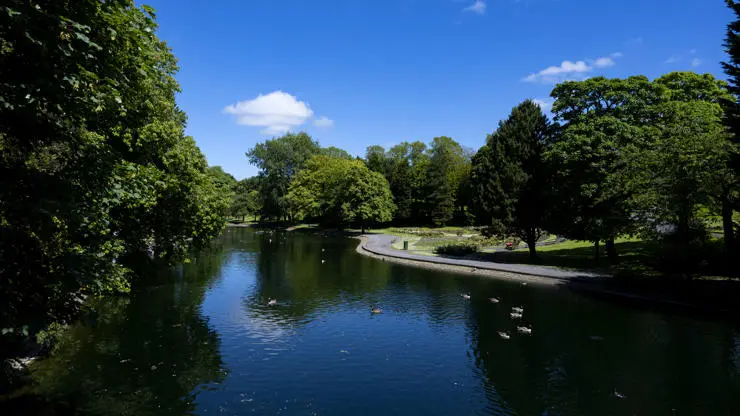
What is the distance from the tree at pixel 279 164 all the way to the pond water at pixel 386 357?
78.2 m

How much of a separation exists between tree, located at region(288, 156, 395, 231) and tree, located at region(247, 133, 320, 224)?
4.62m

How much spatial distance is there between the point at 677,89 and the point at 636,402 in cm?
4213

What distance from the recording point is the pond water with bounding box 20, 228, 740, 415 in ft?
52.3

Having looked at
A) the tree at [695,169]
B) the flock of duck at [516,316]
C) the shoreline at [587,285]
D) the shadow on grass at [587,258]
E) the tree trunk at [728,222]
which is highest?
the tree at [695,169]

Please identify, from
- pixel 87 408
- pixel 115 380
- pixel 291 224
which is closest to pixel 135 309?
pixel 115 380

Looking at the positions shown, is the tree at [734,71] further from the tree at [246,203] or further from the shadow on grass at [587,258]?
the tree at [246,203]

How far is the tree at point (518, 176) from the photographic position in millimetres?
44656

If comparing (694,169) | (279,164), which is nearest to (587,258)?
(694,169)

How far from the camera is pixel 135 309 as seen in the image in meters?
27.6

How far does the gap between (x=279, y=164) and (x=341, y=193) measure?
27891 millimetres

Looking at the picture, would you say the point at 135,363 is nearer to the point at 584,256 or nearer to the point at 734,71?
the point at 734,71

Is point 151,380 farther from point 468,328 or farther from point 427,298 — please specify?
point 427,298

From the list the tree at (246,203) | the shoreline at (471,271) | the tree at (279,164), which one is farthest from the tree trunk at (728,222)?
the tree at (246,203)

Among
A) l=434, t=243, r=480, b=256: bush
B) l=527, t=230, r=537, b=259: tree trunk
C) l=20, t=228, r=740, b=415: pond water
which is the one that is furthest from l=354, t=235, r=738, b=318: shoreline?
l=527, t=230, r=537, b=259: tree trunk
